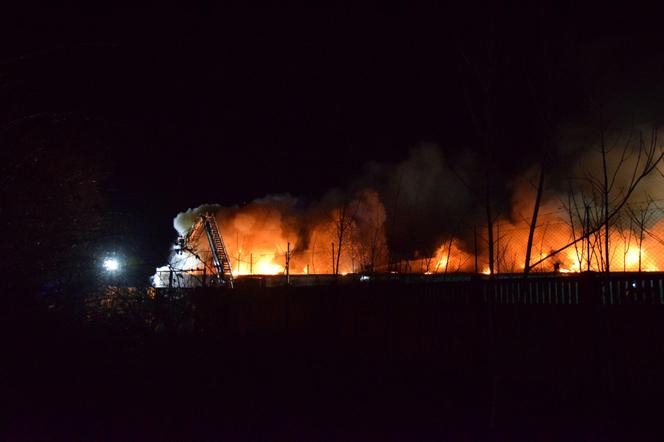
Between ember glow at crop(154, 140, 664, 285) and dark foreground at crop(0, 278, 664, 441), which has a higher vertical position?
ember glow at crop(154, 140, 664, 285)

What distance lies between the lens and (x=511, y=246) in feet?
62.2

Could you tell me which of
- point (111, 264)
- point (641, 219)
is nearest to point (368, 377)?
point (111, 264)

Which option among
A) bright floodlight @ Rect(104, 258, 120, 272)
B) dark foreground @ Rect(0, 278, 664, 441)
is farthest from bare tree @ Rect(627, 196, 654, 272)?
bright floodlight @ Rect(104, 258, 120, 272)

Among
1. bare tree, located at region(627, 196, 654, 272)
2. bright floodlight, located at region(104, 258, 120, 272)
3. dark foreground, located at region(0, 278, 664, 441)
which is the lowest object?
dark foreground, located at region(0, 278, 664, 441)

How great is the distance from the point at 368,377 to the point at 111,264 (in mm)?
4449

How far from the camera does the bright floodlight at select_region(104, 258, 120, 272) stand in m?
7.95

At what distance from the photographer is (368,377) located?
7.95m

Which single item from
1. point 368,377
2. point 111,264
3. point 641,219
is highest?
point 641,219

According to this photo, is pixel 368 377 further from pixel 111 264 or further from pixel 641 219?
pixel 641 219

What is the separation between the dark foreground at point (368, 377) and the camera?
556cm

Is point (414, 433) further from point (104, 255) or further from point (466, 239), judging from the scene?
point (466, 239)

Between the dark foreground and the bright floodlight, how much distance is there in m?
0.66

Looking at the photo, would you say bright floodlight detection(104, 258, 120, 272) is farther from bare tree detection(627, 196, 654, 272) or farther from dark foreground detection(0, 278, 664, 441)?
bare tree detection(627, 196, 654, 272)

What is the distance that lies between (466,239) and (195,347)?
16278mm
